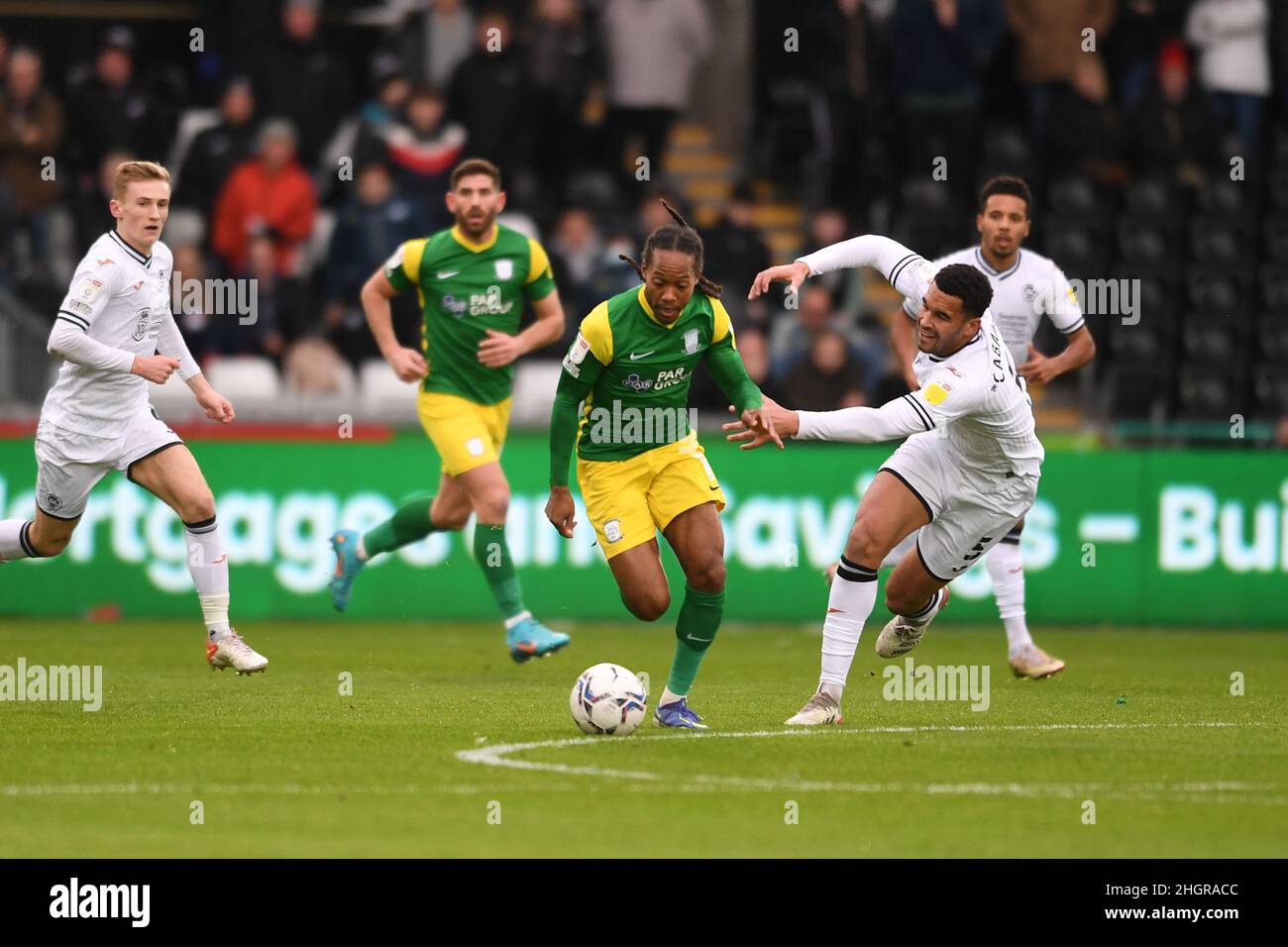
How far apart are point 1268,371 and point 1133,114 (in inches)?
116

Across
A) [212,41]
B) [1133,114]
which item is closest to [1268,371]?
[1133,114]

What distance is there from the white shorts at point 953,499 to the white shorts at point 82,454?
3901 millimetres

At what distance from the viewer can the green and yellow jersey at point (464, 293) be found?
507 inches

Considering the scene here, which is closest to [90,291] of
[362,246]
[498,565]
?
[498,565]

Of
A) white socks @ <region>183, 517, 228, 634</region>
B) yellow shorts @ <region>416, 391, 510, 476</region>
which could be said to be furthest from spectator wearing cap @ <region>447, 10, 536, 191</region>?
white socks @ <region>183, 517, 228, 634</region>

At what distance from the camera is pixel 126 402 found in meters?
11.2

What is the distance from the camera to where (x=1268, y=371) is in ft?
64.9

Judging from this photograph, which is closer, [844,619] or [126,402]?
Result: [844,619]

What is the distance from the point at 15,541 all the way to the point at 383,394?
6.43 metres

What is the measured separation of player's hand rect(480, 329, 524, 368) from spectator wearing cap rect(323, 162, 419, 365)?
5.61 m

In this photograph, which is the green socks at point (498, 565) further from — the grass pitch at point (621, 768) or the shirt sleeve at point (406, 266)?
the shirt sleeve at point (406, 266)

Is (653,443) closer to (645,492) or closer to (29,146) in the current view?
(645,492)

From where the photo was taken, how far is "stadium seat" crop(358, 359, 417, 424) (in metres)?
16.7

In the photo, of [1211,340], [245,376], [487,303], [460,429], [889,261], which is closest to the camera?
[889,261]
